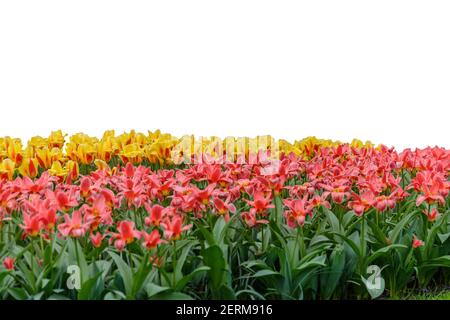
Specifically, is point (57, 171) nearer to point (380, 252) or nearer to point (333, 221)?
point (333, 221)

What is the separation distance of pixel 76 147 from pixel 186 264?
15.8 feet

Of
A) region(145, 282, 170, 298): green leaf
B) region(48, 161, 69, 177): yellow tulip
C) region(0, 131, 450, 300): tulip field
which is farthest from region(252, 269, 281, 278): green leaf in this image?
region(48, 161, 69, 177): yellow tulip

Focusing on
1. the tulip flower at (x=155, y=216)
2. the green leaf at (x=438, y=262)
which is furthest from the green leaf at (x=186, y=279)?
the green leaf at (x=438, y=262)

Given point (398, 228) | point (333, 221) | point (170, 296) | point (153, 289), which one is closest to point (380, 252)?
point (398, 228)

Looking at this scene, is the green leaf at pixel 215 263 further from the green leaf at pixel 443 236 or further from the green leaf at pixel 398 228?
the green leaf at pixel 443 236

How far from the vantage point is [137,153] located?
29.5ft

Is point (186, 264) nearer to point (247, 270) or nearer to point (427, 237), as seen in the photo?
point (247, 270)

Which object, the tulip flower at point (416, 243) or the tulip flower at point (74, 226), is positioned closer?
the tulip flower at point (74, 226)

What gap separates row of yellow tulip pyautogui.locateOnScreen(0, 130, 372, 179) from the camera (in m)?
7.80

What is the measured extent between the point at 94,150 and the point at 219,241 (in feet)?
14.0

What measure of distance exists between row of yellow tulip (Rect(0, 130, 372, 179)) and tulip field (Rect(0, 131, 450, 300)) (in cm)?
83

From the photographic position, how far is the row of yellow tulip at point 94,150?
7.80 m

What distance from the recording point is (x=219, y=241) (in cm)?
534

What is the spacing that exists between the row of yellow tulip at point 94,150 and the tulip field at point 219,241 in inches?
32.7
